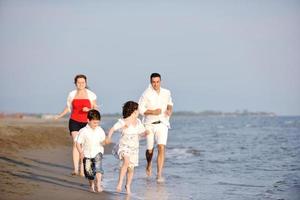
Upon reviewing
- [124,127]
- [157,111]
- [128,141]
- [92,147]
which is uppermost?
[157,111]

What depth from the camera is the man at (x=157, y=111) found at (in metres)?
9.82

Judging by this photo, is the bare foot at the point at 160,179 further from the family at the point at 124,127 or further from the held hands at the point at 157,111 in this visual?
the held hands at the point at 157,111

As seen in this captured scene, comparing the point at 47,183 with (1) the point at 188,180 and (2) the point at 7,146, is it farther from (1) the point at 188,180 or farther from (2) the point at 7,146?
(2) the point at 7,146

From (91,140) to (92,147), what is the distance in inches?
4.0

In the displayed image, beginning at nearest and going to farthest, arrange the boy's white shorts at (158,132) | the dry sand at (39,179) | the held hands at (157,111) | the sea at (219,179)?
the dry sand at (39,179) < the sea at (219,179) < the held hands at (157,111) < the boy's white shorts at (158,132)

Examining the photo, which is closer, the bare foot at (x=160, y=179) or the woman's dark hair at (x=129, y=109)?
the woman's dark hair at (x=129, y=109)

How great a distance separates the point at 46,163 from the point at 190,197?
188 inches

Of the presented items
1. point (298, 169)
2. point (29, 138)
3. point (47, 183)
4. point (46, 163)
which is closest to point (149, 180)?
point (47, 183)

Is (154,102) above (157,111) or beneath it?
above

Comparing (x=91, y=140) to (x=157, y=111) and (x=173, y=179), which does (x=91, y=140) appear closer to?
(x=157, y=111)

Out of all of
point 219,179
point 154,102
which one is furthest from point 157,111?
point 219,179

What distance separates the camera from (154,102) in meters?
9.84

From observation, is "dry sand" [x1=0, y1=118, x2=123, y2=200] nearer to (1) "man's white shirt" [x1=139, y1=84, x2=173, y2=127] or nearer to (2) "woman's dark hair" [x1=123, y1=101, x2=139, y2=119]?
(2) "woman's dark hair" [x1=123, y1=101, x2=139, y2=119]

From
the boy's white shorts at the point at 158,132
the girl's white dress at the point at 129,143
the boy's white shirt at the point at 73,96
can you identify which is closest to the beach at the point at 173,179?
the girl's white dress at the point at 129,143
